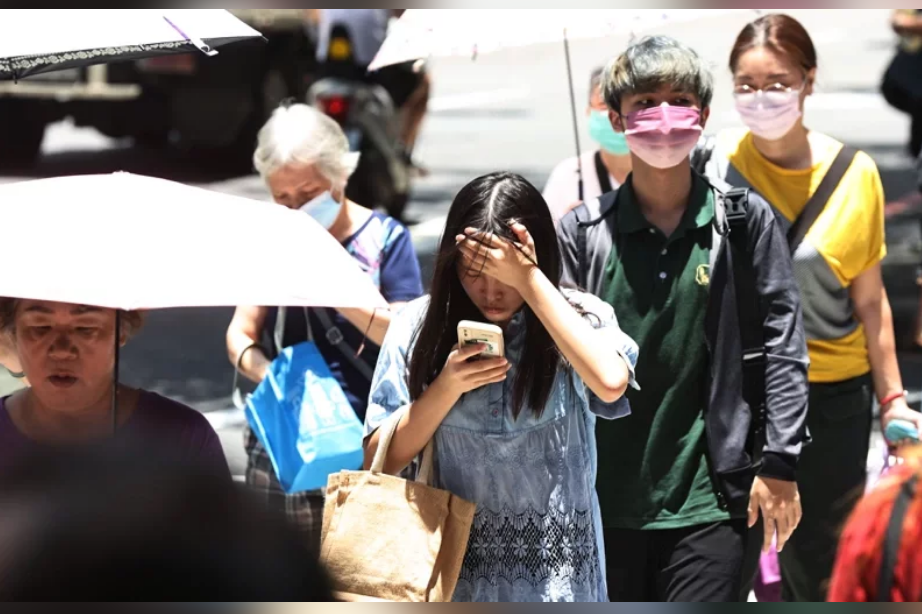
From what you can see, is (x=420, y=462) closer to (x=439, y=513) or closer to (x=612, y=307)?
(x=439, y=513)

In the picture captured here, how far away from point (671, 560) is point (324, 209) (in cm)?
149

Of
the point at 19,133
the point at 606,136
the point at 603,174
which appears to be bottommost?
the point at 19,133

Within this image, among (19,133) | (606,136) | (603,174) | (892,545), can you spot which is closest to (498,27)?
(606,136)

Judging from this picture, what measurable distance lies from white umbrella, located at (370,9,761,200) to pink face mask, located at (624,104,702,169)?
3.94 feet

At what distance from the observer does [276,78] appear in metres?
14.2

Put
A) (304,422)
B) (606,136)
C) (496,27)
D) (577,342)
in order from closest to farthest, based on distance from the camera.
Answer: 1. (577,342)
2. (304,422)
3. (496,27)
4. (606,136)

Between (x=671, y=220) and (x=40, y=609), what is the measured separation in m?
2.59

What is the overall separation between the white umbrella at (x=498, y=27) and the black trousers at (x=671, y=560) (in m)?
1.75

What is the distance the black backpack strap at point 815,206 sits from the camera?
465 centimetres

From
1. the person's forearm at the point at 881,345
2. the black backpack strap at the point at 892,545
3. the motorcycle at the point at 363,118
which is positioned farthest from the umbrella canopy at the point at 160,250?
the motorcycle at the point at 363,118

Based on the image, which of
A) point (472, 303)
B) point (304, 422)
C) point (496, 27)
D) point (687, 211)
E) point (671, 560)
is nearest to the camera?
point (472, 303)

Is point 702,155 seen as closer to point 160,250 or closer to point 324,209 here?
point 324,209

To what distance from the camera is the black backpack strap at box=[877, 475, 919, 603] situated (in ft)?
6.30

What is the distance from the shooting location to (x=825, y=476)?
465 cm
